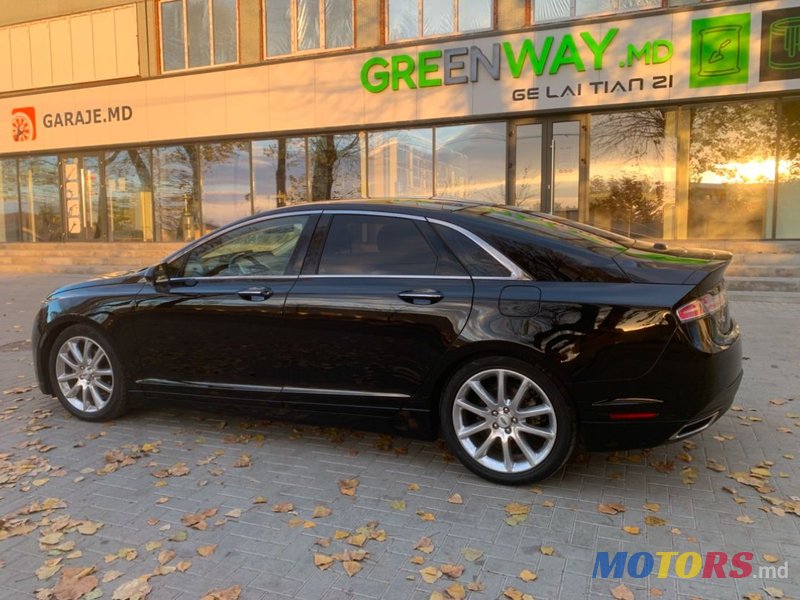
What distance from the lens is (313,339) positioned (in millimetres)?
4059

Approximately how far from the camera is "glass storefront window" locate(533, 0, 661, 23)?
1294cm

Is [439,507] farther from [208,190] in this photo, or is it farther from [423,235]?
[208,190]

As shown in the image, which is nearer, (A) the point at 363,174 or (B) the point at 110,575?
(B) the point at 110,575

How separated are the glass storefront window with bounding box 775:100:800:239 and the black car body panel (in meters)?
10.4

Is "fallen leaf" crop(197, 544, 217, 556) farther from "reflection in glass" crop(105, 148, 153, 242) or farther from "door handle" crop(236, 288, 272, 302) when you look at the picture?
"reflection in glass" crop(105, 148, 153, 242)

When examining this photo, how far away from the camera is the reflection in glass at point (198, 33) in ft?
55.5

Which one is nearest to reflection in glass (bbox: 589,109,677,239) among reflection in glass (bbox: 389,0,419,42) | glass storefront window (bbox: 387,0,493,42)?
glass storefront window (bbox: 387,0,493,42)

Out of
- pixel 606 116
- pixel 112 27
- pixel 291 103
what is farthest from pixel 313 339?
pixel 112 27

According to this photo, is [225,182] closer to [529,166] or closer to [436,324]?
[529,166]

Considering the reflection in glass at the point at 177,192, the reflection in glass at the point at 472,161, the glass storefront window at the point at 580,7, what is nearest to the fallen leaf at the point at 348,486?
the reflection in glass at the point at 472,161

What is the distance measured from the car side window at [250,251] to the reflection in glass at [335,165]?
37.3 ft

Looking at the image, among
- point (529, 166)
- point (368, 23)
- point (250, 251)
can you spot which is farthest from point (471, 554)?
point (368, 23)

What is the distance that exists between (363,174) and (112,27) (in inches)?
340

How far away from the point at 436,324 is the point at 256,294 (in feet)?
4.17
